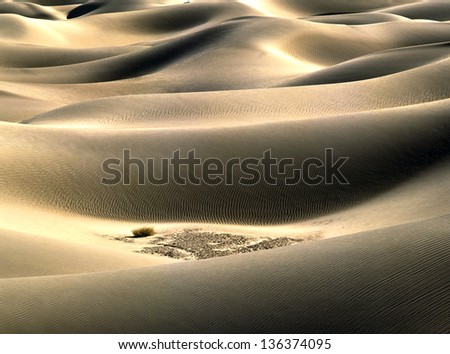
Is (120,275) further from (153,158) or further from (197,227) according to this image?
(153,158)

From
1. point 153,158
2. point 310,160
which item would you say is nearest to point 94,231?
point 153,158

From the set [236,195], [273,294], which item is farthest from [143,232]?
[273,294]

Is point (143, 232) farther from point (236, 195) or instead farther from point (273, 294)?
point (273, 294)

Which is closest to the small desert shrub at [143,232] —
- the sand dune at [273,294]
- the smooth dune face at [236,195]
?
the smooth dune face at [236,195]

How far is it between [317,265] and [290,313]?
82cm

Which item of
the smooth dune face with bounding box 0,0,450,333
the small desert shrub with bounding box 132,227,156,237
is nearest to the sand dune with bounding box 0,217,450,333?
the smooth dune face with bounding box 0,0,450,333

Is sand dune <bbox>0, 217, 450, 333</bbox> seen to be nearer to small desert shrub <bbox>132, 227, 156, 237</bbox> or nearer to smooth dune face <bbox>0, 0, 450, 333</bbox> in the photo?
smooth dune face <bbox>0, 0, 450, 333</bbox>

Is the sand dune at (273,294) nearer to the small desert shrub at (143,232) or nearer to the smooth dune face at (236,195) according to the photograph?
the smooth dune face at (236,195)

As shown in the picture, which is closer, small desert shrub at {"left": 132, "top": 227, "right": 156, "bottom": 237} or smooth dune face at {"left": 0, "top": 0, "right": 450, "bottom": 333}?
smooth dune face at {"left": 0, "top": 0, "right": 450, "bottom": 333}

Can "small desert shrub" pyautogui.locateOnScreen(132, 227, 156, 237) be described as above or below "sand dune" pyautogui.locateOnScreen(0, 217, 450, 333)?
below

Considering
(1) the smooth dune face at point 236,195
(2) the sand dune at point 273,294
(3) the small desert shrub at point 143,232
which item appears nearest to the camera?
(2) the sand dune at point 273,294

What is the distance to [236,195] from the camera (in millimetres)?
14180

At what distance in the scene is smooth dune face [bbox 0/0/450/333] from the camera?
19.9ft

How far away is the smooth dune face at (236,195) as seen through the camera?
19.9 ft
